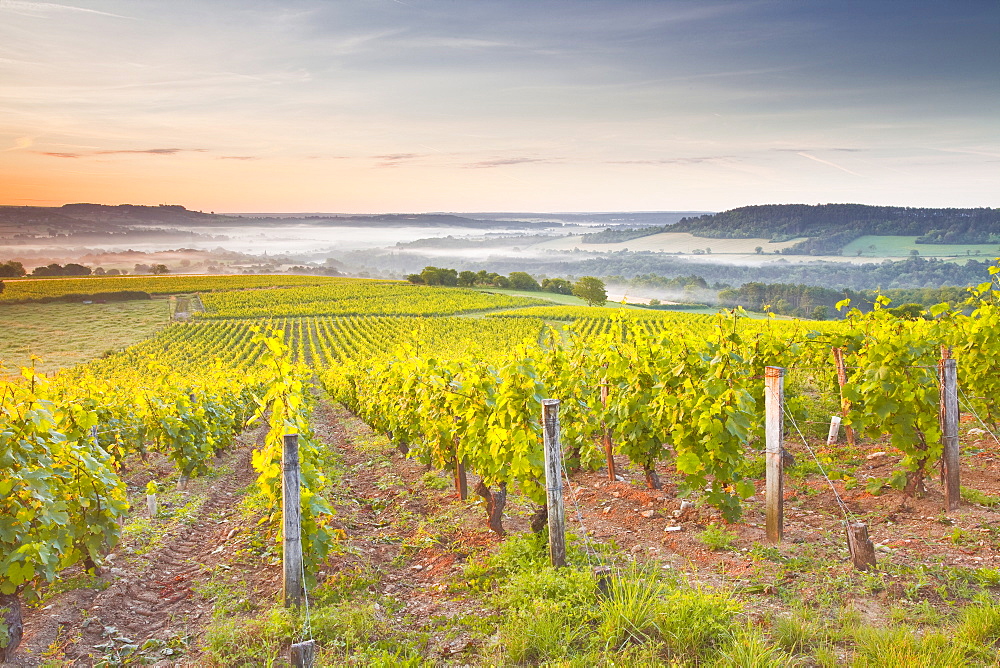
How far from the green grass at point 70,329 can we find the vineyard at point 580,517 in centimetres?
3950

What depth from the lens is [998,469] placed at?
7484 millimetres

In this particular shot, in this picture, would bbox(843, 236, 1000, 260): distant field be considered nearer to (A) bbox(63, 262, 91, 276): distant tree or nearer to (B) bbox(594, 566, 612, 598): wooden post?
(B) bbox(594, 566, 612, 598): wooden post

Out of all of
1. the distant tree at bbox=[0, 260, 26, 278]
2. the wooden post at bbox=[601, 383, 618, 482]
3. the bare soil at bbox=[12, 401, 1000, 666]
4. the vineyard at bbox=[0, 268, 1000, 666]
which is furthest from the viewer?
the distant tree at bbox=[0, 260, 26, 278]

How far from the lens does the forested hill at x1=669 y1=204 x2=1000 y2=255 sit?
11619 cm

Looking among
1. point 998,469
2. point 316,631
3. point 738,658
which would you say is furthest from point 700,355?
point 316,631

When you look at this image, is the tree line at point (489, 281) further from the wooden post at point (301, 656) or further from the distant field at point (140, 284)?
the wooden post at point (301, 656)

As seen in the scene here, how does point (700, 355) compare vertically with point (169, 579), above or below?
above

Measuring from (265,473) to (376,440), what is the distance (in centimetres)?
958

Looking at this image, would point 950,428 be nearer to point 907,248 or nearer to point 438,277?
point 438,277

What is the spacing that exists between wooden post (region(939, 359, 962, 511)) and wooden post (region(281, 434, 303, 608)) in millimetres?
6747

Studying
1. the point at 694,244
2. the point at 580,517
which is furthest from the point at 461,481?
the point at 694,244

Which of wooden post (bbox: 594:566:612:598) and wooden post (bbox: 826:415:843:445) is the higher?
wooden post (bbox: 594:566:612:598)

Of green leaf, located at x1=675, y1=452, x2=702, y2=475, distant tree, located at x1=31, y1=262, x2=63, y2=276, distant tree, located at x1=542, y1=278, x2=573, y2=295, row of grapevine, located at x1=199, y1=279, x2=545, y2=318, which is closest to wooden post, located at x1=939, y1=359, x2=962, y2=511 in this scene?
green leaf, located at x1=675, y1=452, x2=702, y2=475

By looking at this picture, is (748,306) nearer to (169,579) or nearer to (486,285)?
(486,285)
